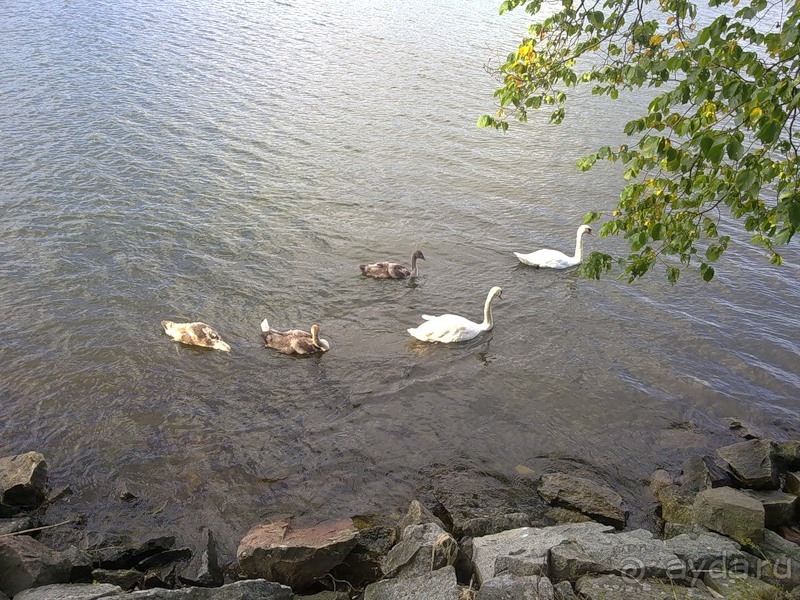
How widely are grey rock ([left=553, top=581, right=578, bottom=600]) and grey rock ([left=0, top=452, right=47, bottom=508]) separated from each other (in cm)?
582

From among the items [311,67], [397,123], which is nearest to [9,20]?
[311,67]

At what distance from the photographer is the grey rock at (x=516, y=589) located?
5.47 meters

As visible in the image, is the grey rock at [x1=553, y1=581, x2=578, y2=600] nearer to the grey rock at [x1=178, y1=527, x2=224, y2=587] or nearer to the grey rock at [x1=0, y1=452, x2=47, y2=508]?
the grey rock at [x1=178, y1=527, x2=224, y2=587]

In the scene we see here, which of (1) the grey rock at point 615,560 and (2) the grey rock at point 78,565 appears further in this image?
(2) the grey rock at point 78,565

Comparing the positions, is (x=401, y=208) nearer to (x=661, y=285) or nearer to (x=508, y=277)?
(x=508, y=277)

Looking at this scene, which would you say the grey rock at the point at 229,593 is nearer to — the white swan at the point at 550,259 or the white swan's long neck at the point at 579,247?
the white swan at the point at 550,259

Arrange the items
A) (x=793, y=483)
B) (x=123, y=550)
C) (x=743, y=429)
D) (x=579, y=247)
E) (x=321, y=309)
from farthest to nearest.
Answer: (x=579, y=247) → (x=321, y=309) → (x=743, y=429) → (x=793, y=483) → (x=123, y=550)

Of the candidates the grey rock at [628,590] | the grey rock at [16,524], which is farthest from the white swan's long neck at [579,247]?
the grey rock at [16,524]

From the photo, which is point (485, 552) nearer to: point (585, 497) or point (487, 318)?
point (585, 497)

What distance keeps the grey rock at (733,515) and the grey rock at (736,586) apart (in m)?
1.10

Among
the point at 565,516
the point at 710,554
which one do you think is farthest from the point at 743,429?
the point at 710,554

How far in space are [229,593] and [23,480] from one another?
10.9 ft

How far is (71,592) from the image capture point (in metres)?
5.83

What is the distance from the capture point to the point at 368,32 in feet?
96.7
